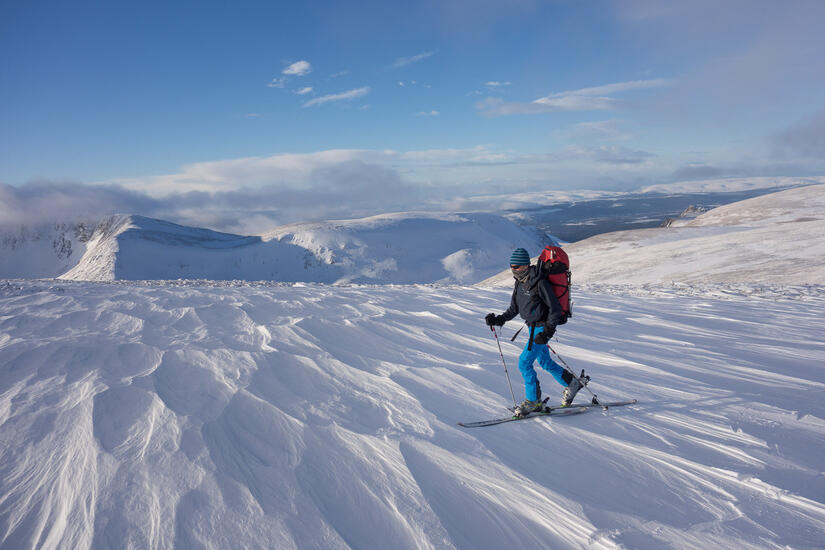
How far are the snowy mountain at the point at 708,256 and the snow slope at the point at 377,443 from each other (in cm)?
1181

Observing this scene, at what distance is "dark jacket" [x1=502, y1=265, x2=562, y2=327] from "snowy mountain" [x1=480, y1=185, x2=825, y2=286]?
15340 millimetres

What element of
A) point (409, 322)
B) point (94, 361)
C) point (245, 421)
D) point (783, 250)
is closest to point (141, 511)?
point (245, 421)

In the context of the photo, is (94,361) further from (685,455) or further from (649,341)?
(649,341)

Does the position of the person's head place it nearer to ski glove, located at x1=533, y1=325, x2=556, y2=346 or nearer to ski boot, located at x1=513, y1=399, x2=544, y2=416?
ski glove, located at x1=533, y1=325, x2=556, y2=346

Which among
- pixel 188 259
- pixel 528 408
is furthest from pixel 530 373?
pixel 188 259

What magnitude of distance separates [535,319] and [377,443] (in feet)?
6.78

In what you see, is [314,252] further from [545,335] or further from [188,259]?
[545,335]

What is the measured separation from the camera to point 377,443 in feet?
11.8

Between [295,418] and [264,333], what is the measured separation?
2.97 m

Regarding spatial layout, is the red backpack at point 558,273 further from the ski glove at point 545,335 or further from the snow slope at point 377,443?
the snow slope at point 377,443

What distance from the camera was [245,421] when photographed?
12.7ft

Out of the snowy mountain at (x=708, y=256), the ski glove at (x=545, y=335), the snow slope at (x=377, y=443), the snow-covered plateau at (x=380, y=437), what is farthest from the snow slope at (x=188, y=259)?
the ski glove at (x=545, y=335)

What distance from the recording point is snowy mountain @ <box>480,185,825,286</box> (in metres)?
16.3

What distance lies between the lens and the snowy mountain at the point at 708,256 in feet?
53.5
